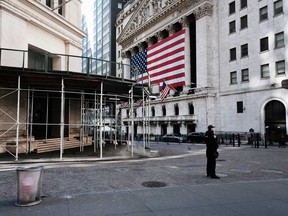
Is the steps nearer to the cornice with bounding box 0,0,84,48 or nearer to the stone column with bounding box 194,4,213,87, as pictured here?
the cornice with bounding box 0,0,84,48

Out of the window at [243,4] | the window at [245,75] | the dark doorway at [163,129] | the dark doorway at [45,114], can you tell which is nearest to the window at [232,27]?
the window at [243,4]

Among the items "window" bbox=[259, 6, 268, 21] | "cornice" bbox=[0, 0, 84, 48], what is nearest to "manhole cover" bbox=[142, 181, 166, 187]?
"cornice" bbox=[0, 0, 84, 48]

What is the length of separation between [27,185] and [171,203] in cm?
329

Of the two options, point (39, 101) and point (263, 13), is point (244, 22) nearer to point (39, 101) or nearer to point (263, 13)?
point (263, 13)

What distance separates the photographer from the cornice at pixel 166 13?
49.2m

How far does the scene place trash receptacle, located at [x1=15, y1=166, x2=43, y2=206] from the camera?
6648mm

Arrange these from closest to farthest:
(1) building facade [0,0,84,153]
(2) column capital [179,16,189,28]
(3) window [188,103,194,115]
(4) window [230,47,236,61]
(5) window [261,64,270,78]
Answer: (1) building facade [0,0,84,153] → (5) window [261,64,270,78] → (4) window [230,47,236,61] → (3) window [188,103,194,115] → (2) column capital [179,16,189,28]

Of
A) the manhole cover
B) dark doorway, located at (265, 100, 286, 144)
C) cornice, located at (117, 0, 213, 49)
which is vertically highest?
cornice, located at (117, 0, 213, 49)

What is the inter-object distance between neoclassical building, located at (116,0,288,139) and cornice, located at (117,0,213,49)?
0.54 feet

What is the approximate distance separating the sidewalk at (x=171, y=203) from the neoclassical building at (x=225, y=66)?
71.6 ft

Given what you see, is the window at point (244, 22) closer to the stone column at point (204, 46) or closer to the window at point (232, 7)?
the window at point (232, 7)

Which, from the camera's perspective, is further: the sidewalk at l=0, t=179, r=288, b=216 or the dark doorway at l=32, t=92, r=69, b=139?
the dark doorway at l=32, t=92, r=69, b=139

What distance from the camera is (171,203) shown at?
6.96m

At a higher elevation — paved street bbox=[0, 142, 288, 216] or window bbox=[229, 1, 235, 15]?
window bbox=[229, 1, 235, 15]
